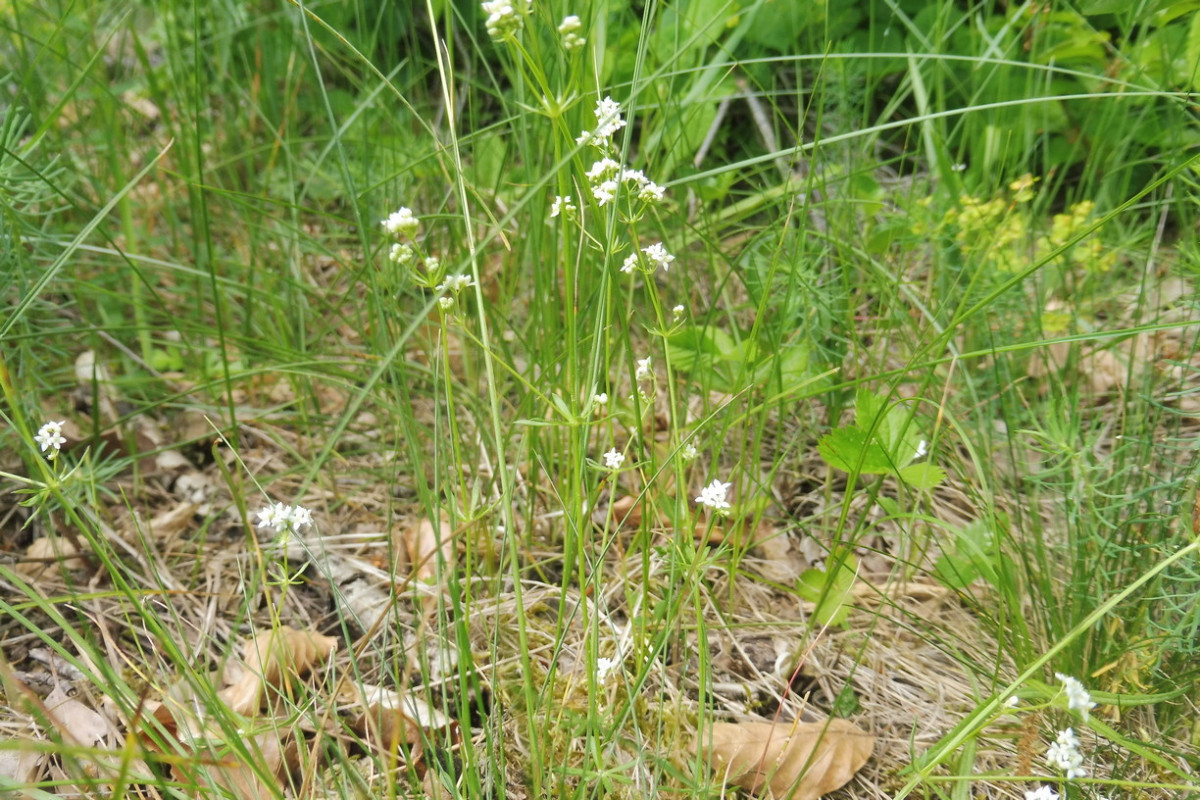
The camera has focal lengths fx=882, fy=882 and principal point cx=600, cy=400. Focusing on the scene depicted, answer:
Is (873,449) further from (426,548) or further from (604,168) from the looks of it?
(426,548)

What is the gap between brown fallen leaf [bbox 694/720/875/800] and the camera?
44.9 inches

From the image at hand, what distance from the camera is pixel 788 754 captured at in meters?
1.18

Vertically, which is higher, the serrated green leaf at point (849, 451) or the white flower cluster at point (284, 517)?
the white flower cluster at point (284, 517)

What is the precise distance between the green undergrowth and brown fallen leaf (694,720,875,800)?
41 mm

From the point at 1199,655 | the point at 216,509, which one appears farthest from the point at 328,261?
the point at 1199,655

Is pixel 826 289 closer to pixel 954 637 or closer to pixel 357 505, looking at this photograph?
pixel 954 637

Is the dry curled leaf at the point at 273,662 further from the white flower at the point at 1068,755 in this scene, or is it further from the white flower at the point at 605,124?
the white flower at the point at 1068,755

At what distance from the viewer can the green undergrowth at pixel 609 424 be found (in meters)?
1.07

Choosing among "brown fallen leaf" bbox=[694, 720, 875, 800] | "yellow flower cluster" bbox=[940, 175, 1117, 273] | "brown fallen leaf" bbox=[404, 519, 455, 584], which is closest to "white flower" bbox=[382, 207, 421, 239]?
"brown fallen leaf" bbox=[404, 519, 455, 584]

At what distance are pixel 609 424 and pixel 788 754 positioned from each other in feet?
1.76

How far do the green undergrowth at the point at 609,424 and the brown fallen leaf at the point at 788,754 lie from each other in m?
0.04

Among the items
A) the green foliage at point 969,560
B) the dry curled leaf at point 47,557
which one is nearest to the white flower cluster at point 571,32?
the green foliage at point 969,560

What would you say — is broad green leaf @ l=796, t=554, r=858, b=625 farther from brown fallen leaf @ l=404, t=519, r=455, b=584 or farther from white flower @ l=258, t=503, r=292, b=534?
white flower @ l=258, t=503, r=292, b=534

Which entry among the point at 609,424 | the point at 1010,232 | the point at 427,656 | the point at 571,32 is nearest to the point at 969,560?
the point at 609,424
